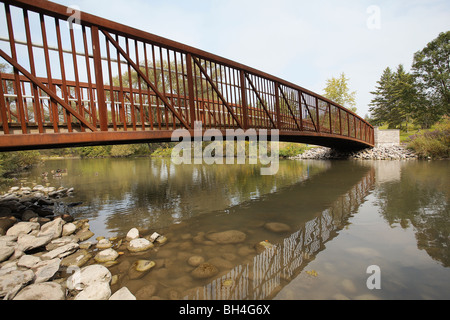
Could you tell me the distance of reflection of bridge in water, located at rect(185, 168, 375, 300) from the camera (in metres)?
3.19

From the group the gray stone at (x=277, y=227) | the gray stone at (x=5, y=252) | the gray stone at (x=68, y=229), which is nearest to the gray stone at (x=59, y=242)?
the gray stone at (x=68, y=229)

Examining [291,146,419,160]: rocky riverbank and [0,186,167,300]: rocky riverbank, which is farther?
[291,146,419,160]: rocky riverbank

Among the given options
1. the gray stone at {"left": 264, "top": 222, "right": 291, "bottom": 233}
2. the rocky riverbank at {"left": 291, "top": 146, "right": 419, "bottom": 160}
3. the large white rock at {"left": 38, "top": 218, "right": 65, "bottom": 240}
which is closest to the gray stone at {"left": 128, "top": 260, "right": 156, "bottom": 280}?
the large white rock at {"left": 38, "top": 218, "right": 65, "bottom": 240}

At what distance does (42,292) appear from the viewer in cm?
303

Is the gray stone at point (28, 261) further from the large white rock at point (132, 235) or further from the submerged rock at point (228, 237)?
the submerged rock at point (228, 237)

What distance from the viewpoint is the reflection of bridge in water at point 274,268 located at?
319cm

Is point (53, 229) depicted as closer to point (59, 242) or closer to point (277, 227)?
point (59, 242)

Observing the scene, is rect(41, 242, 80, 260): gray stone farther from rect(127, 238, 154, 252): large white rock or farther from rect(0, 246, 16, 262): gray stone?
rect(127, 238, 154, 252): large white rock

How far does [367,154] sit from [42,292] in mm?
29431

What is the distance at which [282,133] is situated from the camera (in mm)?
11789

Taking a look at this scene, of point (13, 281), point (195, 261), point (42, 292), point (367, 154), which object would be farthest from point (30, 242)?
point (367, 154)
